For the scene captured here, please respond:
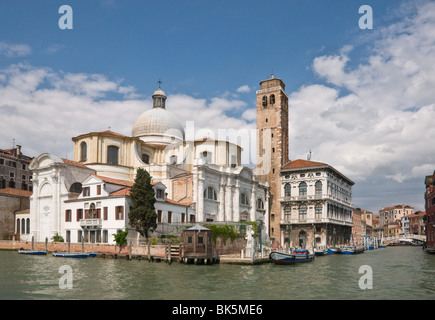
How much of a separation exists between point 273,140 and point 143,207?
1097 inches

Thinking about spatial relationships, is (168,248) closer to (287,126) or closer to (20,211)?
(20,211)

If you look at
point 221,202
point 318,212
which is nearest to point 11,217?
point 221,202

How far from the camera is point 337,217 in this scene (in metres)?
60.2

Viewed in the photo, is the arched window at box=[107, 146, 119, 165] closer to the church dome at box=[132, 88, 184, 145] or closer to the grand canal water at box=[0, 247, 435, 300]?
the church dome at box=[132, 88, 184, 145]

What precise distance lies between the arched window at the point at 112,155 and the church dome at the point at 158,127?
23.4ft

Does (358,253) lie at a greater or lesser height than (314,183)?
lesser

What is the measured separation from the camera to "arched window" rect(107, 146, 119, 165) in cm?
5041

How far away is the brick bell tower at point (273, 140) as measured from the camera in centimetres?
5862

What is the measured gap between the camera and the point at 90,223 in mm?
39000

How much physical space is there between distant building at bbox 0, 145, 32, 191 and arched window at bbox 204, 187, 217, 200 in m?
27.2

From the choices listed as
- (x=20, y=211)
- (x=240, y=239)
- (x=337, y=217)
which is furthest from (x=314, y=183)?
(x=20, y=211)

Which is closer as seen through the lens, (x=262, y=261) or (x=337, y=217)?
(x=262, y=261)

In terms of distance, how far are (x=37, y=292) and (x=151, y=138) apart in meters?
41.4
